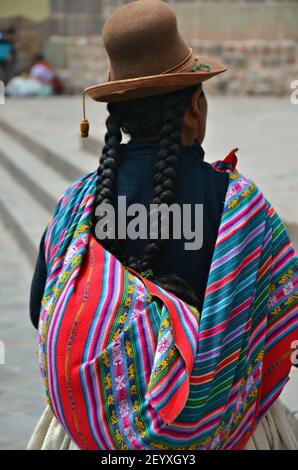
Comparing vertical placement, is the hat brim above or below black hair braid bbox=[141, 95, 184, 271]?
above

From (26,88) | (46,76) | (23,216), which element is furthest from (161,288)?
(46,76)

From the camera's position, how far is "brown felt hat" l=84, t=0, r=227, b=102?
2.28m

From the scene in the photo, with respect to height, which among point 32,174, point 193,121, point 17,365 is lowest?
point 32,174

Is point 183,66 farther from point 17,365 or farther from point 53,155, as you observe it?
point 53,155

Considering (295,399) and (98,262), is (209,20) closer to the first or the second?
(295,399)

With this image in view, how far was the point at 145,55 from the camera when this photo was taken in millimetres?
2322

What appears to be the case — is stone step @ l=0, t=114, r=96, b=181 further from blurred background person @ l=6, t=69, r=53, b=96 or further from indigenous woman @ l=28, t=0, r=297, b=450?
indigenous woman @ l=28, t=0, r=297, b=450

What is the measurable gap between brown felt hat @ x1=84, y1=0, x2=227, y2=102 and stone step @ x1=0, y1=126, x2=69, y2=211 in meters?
4.96

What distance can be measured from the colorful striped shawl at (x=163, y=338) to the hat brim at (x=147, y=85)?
249 mm

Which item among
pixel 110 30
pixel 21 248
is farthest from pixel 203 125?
pixel 21 248

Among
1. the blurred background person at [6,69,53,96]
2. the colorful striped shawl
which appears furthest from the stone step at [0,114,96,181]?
the colorful striped shawl

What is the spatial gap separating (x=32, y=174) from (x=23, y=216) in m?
1.03

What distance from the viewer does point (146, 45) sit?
230cm

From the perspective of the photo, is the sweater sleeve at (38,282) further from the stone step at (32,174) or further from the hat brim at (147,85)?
the stone step at (32,174)
